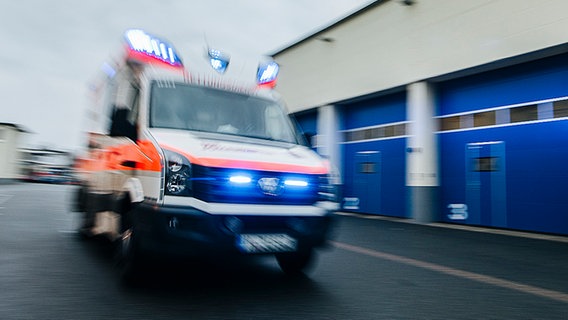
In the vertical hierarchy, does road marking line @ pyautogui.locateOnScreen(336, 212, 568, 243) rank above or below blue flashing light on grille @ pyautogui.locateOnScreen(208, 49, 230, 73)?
below

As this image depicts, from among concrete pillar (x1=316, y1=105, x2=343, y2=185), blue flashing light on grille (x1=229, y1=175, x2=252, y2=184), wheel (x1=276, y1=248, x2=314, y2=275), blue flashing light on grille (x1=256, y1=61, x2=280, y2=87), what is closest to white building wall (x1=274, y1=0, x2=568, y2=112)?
concrete pillar (x1=316, y1=105, x2=343, y2=185)

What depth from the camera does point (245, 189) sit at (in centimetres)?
388

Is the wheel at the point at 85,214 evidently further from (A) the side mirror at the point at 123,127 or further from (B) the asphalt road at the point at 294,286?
(A) the side mirror at the point at 123,127

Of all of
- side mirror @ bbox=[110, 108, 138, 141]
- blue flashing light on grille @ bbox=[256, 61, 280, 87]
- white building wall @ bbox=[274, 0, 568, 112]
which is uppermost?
white building wall @ bbox=[274, 0, 568, 112]

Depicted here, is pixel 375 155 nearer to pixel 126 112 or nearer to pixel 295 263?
pixel 295 263

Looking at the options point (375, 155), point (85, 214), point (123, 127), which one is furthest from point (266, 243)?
point (375, 155)

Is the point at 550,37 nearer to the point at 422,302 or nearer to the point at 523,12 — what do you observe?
the point at 523,12

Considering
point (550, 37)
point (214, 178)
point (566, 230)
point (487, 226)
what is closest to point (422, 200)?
point (487, 226)

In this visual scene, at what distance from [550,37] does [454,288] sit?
7.39 m

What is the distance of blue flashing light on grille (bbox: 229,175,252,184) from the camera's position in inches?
151

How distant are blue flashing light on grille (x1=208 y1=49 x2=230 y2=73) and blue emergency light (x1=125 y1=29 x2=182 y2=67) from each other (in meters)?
0.52

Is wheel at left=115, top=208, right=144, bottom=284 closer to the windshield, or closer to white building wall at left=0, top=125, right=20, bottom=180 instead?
the windshield

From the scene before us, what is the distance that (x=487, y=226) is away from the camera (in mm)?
11211

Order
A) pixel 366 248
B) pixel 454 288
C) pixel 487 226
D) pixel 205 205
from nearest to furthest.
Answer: pixel 205 205, pixel 454 288, pixel 366 248, pixel 487 226
